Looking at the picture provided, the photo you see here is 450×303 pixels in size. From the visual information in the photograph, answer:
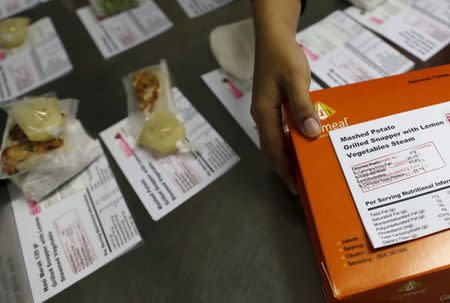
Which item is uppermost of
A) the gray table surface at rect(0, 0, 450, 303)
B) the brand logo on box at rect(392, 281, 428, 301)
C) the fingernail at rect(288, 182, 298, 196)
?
the brand logo on box at rect(392, 281, 428, 301)

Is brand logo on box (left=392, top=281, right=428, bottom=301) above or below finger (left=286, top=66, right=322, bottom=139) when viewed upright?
below

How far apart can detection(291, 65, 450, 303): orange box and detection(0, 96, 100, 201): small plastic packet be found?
1.37ft

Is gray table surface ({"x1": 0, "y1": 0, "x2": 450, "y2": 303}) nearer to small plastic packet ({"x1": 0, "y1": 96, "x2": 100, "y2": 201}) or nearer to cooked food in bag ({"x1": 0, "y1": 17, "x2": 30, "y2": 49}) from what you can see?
small plastic packet ({"x1": 0, "y1": 96, "x2": 100, "y2": 201})

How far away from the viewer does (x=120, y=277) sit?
1.74ft

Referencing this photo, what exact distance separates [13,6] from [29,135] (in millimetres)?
532

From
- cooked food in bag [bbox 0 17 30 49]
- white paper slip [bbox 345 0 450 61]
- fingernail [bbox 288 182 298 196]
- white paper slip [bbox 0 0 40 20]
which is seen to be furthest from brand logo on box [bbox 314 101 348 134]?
white paper slip [bbox 0 0 40 20]

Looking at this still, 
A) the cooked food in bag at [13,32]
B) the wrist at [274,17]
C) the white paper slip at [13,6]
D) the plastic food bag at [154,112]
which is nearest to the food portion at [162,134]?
the plastic food bag at [154,112]

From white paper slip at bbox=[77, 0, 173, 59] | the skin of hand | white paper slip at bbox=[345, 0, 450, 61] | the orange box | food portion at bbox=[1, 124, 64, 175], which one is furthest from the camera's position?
white paper slip at bbox=[77, 0, 173, 59]

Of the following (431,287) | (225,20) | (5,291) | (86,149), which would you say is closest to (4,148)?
(86,149)

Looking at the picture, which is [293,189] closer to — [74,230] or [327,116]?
[327,116]

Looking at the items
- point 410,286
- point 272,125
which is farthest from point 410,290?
point 272,125

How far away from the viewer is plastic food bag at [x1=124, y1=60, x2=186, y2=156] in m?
0.61

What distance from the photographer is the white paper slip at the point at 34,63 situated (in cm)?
77

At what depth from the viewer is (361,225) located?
1.09 ft
